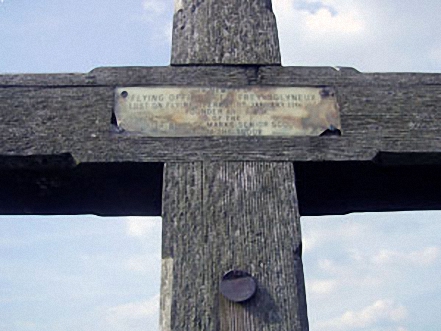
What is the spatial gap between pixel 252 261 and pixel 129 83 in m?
1.30

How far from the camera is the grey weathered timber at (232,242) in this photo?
2840 mm

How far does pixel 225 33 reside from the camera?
3.71 metres

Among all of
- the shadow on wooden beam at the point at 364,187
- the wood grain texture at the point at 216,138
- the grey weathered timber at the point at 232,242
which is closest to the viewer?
the grey weathered timber at the point at 232,242

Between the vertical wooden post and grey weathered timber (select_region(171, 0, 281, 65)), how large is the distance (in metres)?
0.77

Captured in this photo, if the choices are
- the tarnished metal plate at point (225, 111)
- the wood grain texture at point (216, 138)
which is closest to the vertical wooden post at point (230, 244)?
the wood grain texture at point (216, 138)

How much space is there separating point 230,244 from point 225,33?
1440mm

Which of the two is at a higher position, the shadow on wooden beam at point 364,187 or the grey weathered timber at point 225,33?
the grey weathered timber at point 225,33

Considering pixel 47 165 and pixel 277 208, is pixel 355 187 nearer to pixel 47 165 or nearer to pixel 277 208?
pixel 277 208

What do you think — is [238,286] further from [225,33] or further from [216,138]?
[225,33]

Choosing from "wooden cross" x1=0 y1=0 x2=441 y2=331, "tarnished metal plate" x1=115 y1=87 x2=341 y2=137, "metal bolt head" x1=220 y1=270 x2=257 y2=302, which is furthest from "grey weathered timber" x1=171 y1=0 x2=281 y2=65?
"metal bolt head" x1=220 y1=270 x2=257 y2=302

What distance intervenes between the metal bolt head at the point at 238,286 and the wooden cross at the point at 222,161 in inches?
0.4

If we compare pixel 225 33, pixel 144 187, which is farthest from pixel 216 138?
pixel 225 33

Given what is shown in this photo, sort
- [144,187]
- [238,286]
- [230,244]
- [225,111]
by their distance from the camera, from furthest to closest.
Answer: [144,187]
[225,111]
[230,244]
[238,286]

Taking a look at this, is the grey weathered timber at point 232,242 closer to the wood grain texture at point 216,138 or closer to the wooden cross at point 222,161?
the wooden cross at point 222,161
